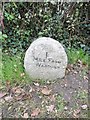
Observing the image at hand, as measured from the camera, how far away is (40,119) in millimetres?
3367

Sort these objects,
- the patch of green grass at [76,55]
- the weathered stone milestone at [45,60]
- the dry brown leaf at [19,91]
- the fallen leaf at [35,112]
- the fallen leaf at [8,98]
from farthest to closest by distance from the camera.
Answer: the patch of green grass at [76,55]
the weathered stone milestone at [45,60]
the dry brown leaf at [19,91]
the fallen leaf at [8,98]
the fallen leaf at [35,112]

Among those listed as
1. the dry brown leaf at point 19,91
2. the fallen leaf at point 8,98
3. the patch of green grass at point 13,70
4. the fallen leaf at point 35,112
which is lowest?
the fallen leaf at point 35,112

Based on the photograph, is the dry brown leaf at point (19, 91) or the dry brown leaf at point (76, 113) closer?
the dry brown leaf at point (76, 113)

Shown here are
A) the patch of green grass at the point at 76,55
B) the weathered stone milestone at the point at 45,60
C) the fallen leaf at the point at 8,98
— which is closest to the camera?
the fallen leaf at the point at 8,98

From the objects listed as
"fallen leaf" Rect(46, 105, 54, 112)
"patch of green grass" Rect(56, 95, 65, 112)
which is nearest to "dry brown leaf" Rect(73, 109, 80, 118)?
"patch of green grass" Rect(56, 95, 65, 112)

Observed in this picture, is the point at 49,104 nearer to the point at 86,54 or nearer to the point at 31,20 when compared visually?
the point at 86,54

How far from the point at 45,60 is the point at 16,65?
433 mm

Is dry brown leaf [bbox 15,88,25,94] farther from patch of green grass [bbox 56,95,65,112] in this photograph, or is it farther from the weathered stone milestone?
patch of green grass [bbox 56,95,65,112]

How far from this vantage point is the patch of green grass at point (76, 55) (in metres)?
4.30

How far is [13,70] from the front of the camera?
401 cm

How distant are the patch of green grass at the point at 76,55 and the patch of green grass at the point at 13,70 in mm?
694

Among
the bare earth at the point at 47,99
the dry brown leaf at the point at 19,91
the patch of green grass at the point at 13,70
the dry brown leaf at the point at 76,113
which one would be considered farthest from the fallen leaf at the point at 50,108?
the patch of green grass at the point at 13,70

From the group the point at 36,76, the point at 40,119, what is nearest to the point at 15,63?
the point at 36,76

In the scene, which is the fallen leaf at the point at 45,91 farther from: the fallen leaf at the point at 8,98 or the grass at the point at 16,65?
the fallen leaf at the point at 8,98
